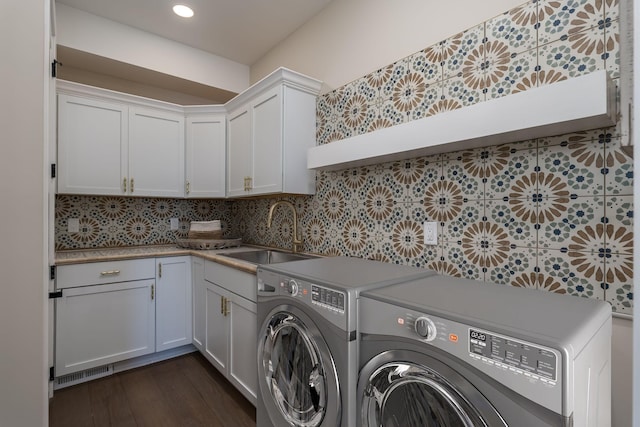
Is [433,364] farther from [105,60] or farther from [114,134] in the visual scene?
[105,60]

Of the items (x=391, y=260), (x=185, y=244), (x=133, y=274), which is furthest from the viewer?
(x=185, y=244)

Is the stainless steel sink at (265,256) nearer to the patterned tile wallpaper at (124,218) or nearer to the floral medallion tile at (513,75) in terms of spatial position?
the patterned tile wallpaper at (124,218)

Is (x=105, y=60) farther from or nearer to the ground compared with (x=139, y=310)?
farther from the ground

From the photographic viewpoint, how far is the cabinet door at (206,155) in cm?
292

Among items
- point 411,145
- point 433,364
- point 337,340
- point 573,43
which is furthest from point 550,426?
point 573,43

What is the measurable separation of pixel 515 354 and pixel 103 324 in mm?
2573

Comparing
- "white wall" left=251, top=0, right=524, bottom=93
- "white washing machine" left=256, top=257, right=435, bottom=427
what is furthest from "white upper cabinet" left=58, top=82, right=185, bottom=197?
"white washing machine" left=256, top=257, right=435, bottom=427

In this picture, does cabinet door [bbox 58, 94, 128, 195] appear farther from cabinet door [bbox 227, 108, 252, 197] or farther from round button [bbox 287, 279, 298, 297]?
round button [bbox 287, 279, 298, 297]

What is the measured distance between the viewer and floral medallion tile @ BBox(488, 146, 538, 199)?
128cm

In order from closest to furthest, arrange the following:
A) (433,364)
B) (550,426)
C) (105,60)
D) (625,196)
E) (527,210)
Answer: (550,426) < (433,364) < (625,196) < (527,210) < (105,60)

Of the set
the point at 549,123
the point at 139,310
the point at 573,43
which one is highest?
the point at 573,43

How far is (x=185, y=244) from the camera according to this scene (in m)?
2.79

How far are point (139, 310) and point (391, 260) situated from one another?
76.3 inches

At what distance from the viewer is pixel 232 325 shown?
199 centimetres
